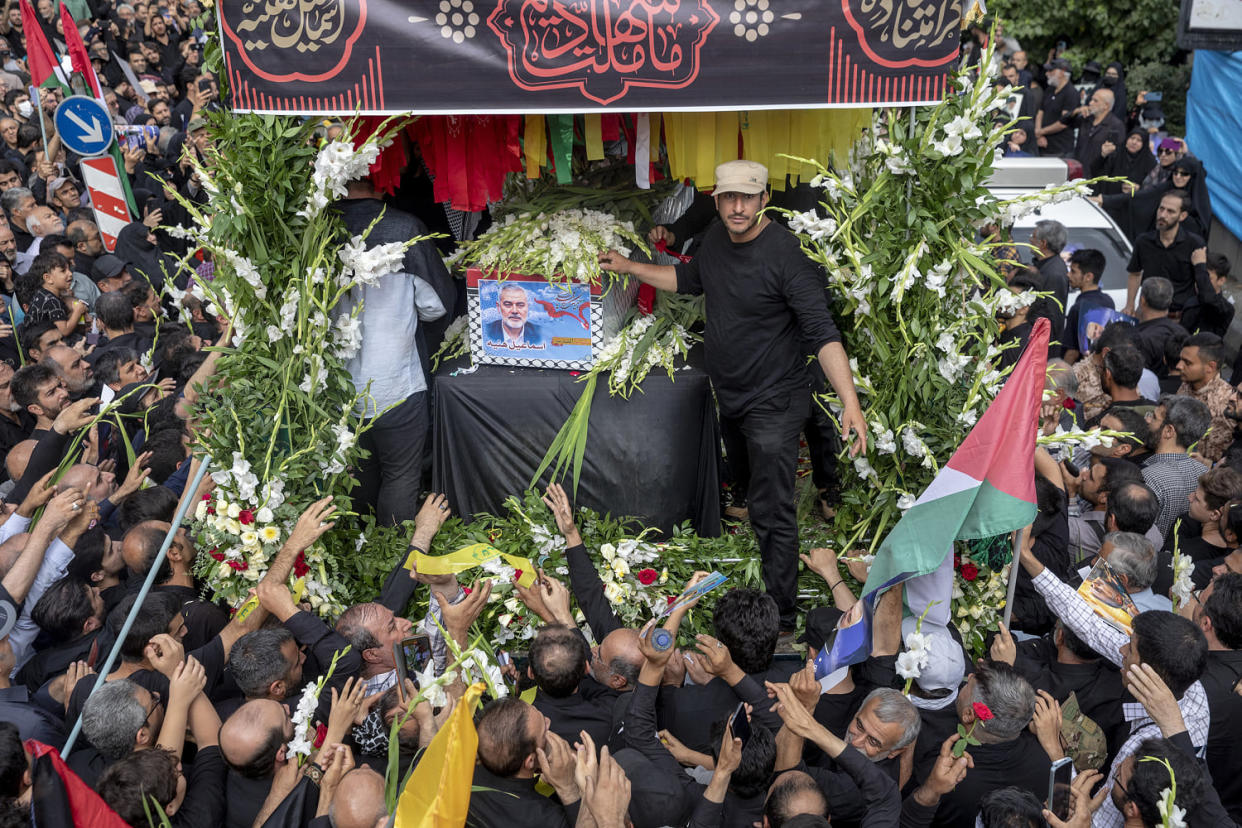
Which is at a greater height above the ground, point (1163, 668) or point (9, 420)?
point (1163, 668)

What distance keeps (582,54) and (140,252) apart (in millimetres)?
5453

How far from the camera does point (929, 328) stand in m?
4.91

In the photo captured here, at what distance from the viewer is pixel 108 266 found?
316 inches

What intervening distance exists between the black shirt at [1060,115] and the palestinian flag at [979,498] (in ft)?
35.8

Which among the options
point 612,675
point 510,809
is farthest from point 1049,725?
point 510,809

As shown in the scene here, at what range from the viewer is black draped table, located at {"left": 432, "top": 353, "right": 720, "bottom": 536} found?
222 inches

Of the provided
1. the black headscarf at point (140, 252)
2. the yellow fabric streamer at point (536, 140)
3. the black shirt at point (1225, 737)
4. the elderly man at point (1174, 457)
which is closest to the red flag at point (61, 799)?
the yellow fabric streamer at point (536, 140)

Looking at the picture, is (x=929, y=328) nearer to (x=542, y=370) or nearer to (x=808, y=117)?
(x=808, y=117)

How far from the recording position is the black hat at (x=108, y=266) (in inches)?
315

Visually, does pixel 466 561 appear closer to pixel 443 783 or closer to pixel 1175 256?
pixel 443 783

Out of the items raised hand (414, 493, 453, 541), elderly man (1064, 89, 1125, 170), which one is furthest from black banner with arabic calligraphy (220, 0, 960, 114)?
elderly man (1064, 89, 1125, 170)

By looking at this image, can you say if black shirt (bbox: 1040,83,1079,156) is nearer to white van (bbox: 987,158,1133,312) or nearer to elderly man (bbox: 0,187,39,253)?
white van (bbox: 987,158,1133,312)

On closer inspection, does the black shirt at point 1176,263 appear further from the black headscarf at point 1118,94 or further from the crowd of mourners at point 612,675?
the black headscarf at point 1118,94

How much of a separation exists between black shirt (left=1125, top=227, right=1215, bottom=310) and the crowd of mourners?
218 centimetres
